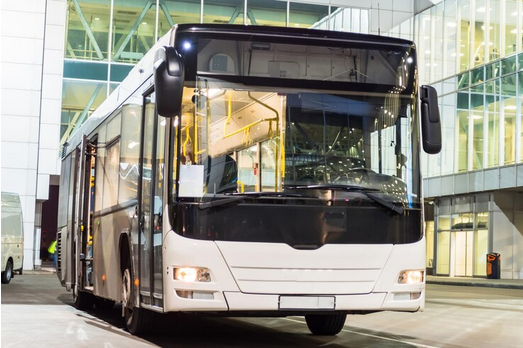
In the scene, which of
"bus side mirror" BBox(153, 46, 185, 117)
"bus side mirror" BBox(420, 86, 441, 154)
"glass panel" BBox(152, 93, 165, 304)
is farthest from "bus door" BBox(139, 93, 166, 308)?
"bus side mirror" BBox(420, 86, 441, 154)

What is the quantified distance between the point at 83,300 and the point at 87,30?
2564 centimetres

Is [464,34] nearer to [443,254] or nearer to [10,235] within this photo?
[443,254]

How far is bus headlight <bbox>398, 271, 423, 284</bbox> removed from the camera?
359 inches

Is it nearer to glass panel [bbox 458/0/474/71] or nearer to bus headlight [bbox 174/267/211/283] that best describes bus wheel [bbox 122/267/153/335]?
bus headlight [bbox 174/267/211/283]

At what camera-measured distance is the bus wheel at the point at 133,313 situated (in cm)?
1089

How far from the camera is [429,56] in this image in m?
44.3

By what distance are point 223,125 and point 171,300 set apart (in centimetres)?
177

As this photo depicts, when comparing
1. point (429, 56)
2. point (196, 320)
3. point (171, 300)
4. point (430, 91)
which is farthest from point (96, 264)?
point (429, 56)

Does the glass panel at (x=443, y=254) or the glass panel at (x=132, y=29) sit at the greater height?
the glass panel at (x=132, y=29)

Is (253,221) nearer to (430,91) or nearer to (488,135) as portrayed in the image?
(430,91)

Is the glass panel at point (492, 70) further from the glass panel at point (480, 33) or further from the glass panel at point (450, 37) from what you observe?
the glass panel at point (450, 37)

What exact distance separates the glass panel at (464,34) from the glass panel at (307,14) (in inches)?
243

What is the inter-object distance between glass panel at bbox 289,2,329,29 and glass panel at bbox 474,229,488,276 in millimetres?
11870

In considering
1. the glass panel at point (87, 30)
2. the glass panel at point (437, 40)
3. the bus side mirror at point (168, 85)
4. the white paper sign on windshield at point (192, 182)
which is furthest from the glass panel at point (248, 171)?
the glass panel at point (437, 40)
